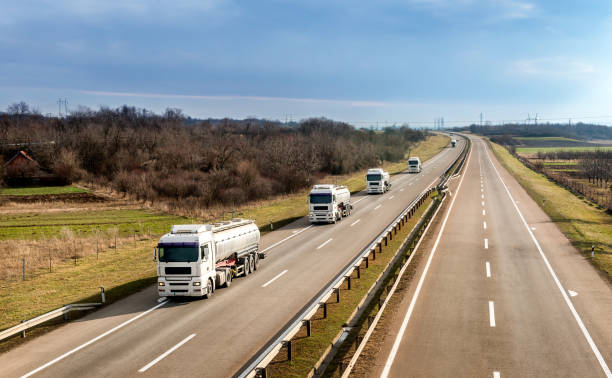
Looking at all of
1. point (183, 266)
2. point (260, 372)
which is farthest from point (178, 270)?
point (260, 372)

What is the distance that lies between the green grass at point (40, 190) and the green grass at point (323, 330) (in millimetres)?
63171

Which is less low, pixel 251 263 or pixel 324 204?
pixel 324 204

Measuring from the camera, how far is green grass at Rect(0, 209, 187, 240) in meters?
45.2

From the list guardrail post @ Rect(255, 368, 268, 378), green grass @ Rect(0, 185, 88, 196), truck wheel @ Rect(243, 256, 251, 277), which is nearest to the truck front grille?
truck wheel @ Rect(243, 256, 251, 277)

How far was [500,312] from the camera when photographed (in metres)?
17.9

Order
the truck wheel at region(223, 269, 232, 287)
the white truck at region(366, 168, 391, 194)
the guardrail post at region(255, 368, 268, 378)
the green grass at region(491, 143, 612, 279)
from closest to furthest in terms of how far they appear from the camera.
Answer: the guardrail post at region(255, 368, 268, 378)
the truck wheel at region(223, 269, 232, 287)
the green grass at region(491, 143, 612, 279)
the white truck at region(366, 168, 391, 194)

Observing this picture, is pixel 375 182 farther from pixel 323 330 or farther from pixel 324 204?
pixel 323 330

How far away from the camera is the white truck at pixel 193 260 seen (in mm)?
20125

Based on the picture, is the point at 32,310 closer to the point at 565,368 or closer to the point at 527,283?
the point at 565,368

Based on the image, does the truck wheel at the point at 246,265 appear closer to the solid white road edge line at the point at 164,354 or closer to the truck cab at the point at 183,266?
the truck cab at the point at 183,266

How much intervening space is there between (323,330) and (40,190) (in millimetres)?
73282

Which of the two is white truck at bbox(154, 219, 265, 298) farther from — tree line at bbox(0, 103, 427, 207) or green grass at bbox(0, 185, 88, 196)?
green grass at bbox(0, 185, 88, 196)

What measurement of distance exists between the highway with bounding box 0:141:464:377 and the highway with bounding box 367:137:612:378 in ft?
14.9

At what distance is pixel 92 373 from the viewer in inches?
531
